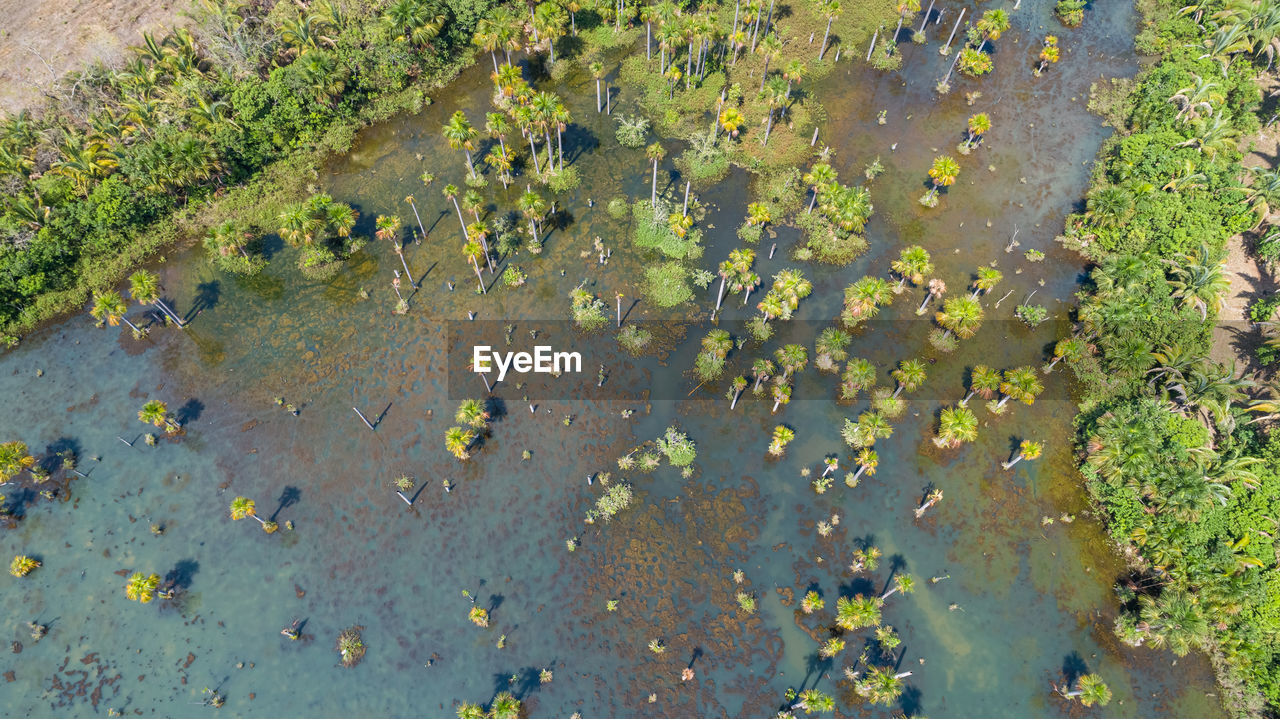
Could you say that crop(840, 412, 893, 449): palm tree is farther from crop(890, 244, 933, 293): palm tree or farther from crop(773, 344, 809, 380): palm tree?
crop(890, 244, 933, 293): palm tree

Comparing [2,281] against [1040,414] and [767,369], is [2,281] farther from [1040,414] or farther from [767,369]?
[1040,414]

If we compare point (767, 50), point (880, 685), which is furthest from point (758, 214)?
point (880, 685)

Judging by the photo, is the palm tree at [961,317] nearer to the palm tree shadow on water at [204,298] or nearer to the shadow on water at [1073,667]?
A: the shadow on water at [1073,667]

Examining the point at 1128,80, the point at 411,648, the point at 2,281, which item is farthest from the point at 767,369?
the point at 2,281

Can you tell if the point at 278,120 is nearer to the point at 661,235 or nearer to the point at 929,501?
the point at 661,235

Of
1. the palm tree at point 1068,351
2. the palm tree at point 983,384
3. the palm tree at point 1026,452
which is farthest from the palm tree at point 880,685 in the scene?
the palm tree at point 1068,351
